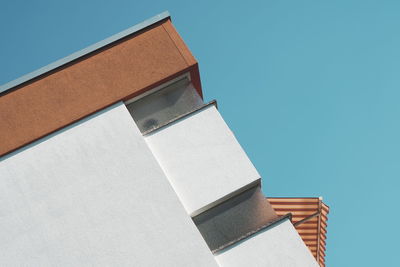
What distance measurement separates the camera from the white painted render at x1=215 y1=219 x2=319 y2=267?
5.56 metres

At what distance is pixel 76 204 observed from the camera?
6.27 metres

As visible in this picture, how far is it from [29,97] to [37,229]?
2.40m

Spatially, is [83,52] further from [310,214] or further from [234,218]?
[310,214]

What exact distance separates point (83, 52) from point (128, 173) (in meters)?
2.61

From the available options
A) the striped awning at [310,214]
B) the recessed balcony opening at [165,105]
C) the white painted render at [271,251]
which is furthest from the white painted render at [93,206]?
the striped awning at [310,214]

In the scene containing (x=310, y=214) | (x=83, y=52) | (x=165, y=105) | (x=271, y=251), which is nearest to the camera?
(x=271, y=251)

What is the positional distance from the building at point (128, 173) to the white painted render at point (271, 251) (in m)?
0.01

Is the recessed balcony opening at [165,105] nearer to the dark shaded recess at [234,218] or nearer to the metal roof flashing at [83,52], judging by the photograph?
the metal roof flashing at [83,52]

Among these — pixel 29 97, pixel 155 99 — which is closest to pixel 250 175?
pixel 155 99

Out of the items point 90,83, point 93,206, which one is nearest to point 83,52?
point 90,83

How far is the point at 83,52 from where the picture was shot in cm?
780

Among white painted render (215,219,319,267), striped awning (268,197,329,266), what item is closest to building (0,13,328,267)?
white painted render (215,219,319,267)

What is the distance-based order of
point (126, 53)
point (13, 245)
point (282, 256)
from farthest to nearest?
point (126, 53)
point (13, 245)
point (282, 256)

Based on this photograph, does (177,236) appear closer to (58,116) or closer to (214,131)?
(214,131)
